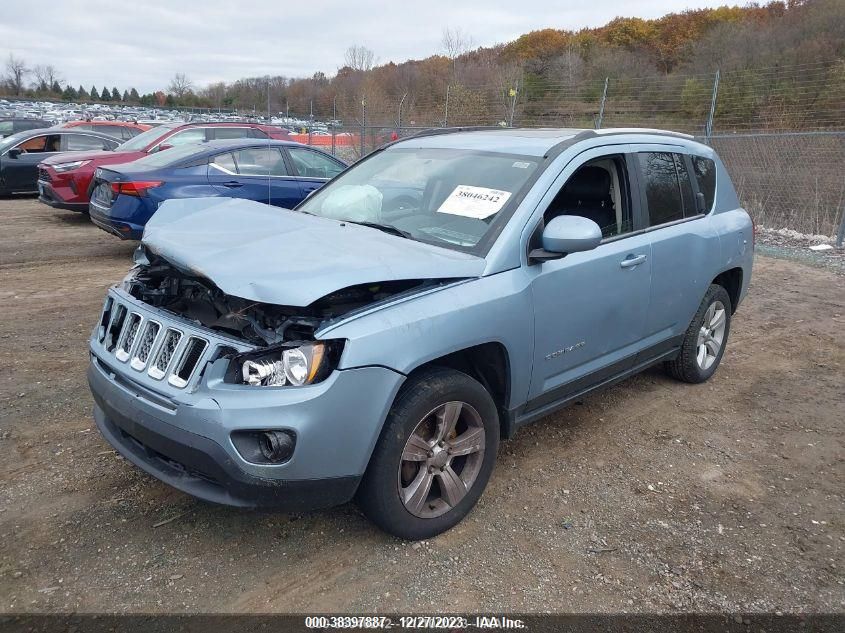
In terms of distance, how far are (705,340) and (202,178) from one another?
5924mm

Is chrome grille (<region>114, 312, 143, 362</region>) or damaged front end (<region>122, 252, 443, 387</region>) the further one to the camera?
chrome grille (<region>114, 312, 143, 362</region>)

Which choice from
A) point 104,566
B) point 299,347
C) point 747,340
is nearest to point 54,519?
point 104,566

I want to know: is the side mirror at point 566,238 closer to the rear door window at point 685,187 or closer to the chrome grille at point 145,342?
the rear door window at point 685,187

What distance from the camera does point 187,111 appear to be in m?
41.8

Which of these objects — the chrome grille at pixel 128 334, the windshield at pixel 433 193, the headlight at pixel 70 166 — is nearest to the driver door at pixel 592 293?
the windshield at pixel 433 193

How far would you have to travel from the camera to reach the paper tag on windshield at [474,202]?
3.32m

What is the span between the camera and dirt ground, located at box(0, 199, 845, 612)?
263 cm

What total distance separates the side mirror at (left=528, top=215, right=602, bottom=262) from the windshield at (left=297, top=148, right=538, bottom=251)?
25 centimetres

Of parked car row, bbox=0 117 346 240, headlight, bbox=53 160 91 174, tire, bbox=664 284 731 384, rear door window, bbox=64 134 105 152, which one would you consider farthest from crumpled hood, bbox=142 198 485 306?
rear door window, bbox=64 134 105 152

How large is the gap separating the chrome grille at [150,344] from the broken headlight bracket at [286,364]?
151 mm

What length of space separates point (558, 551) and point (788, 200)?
40.8 feet

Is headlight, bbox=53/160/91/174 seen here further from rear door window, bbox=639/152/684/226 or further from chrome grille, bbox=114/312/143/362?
rear door window, bbox=639/152/684/226

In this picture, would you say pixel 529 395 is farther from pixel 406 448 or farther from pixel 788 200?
pixel 788 200

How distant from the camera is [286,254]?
110 inches
